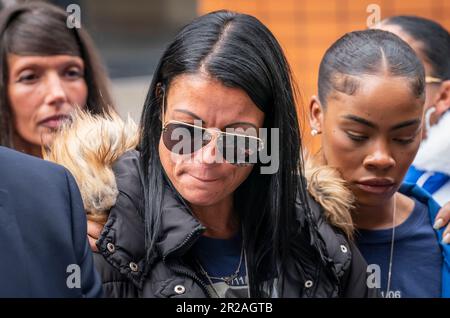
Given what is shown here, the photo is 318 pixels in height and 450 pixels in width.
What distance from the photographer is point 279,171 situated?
2350 mm

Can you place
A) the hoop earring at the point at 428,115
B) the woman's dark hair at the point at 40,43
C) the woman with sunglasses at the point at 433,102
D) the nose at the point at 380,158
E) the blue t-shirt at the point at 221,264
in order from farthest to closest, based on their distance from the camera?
the woman's dark hair at the point at 40,43 → the hoop earring at the point at 428,115 → the woman with sunglasses at the point at 433,102 → the nose at the point at 380,158 → the blue t-shirt at the point at 221,264

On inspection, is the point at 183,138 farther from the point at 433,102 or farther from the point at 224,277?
the point at 433,102

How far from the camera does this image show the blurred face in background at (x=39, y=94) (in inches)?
130

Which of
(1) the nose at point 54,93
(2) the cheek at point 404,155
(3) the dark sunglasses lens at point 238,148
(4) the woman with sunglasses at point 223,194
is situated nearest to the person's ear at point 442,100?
(2) the cheek at point 404,155

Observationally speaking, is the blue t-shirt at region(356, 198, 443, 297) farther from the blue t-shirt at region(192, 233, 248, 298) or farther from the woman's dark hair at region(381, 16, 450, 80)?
the woman's dark hair at region(381, 16, 450, 80)

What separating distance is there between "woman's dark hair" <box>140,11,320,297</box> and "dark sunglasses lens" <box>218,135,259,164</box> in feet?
0.38

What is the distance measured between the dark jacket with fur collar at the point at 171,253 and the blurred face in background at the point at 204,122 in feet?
0.29

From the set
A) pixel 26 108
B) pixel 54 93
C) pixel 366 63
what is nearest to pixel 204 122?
pixel 366 63

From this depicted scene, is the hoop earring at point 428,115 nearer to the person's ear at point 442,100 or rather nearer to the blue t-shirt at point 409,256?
the person's ear at point 442,100

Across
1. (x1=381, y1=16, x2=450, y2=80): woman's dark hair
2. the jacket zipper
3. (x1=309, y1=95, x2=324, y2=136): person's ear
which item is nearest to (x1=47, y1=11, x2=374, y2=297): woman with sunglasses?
the jacket zipper
